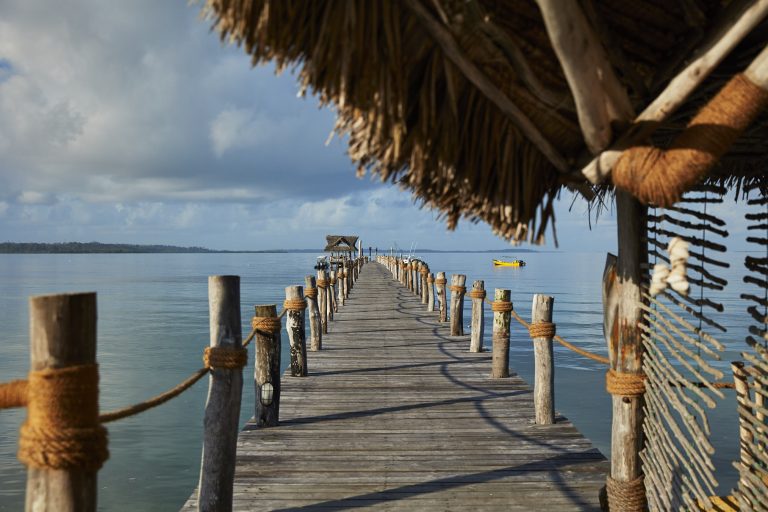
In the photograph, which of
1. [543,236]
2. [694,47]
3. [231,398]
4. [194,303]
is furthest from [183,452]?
→ [194,303]

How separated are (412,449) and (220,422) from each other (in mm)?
2270

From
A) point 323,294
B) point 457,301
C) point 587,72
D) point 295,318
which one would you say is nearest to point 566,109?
point 587,72

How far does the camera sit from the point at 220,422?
13.4 feet

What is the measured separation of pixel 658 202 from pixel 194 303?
167 ft

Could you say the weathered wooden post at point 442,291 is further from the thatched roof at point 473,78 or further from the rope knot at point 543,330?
the thatched roof at point 473,78

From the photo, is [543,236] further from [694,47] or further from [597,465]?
[597,465]

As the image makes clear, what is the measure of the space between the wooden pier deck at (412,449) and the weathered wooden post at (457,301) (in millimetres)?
2669

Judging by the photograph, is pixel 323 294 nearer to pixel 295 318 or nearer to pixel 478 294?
pixel 478 294

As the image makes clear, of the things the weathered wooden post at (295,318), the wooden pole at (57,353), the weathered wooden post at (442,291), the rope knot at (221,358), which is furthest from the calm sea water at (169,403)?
the wooden pole at (57,353)

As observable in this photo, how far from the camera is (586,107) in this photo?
115 inches

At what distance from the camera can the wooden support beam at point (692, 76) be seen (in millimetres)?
2554

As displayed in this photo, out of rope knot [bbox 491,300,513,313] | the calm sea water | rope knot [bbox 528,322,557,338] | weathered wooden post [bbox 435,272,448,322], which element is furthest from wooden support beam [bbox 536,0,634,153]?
weathered wooden post [bbox 435,272,448,322]

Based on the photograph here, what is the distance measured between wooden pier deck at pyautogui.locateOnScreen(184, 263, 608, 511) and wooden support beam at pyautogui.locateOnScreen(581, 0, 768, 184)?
2861 millimetres

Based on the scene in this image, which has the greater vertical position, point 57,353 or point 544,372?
point 57,353
